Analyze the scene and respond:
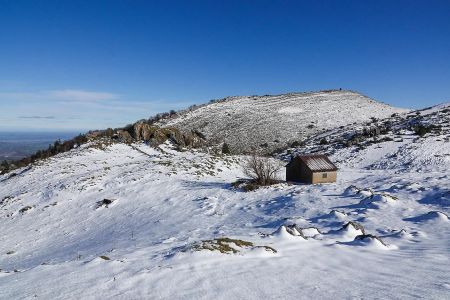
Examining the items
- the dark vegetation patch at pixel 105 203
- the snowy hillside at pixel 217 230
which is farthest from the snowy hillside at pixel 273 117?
the dark vegetation patch at pixel 105 203

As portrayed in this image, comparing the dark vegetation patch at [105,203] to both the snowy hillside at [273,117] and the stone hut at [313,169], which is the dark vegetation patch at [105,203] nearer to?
the stone hut at [313,169]

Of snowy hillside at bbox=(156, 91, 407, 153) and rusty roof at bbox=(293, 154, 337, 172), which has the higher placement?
snowy hillside at bbox=(156, 91, 407, 153)

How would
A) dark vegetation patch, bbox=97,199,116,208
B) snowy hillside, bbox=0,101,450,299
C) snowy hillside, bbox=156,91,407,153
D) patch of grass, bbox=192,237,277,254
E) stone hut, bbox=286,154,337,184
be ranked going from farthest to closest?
snowy hillside, bbox=156,91,407,153
stone hut, bbox=286,154,337,184
dark vegetation patch, bbox=97,199,116,208
patch of grass, bbox=192,237,277,254
snowy hillside, bbox=0,101,450,299

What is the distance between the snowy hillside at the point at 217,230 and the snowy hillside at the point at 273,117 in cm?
2711

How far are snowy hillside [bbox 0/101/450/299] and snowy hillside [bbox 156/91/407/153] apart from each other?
27112mm

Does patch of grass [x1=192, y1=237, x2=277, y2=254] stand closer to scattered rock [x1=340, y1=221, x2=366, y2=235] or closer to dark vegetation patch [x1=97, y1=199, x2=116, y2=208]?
scattered rock [x1=340, y1=221, x2=366, y2=235]

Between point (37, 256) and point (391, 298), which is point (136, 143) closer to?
point (37, 256)

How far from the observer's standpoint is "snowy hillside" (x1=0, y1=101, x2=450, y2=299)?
9.21m

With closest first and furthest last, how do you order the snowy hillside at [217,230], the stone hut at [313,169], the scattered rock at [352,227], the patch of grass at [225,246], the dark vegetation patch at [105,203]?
the snowy hillside at [217,230], the patch of grass at [225,246], the scattered rock at [352,227], the dark vegetation patch at [105,203], the stone hut at [313,169]

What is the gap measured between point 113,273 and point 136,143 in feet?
138

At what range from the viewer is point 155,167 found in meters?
35.0

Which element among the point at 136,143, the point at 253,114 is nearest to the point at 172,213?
the point at 136,143

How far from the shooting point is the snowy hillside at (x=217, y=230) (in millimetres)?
9211

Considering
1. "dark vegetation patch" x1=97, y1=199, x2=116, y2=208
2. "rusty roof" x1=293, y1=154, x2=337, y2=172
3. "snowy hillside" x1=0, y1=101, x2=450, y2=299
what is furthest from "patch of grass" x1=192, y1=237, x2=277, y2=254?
"rusty roof" x1=293, y1=154, x2=337, y2=172
